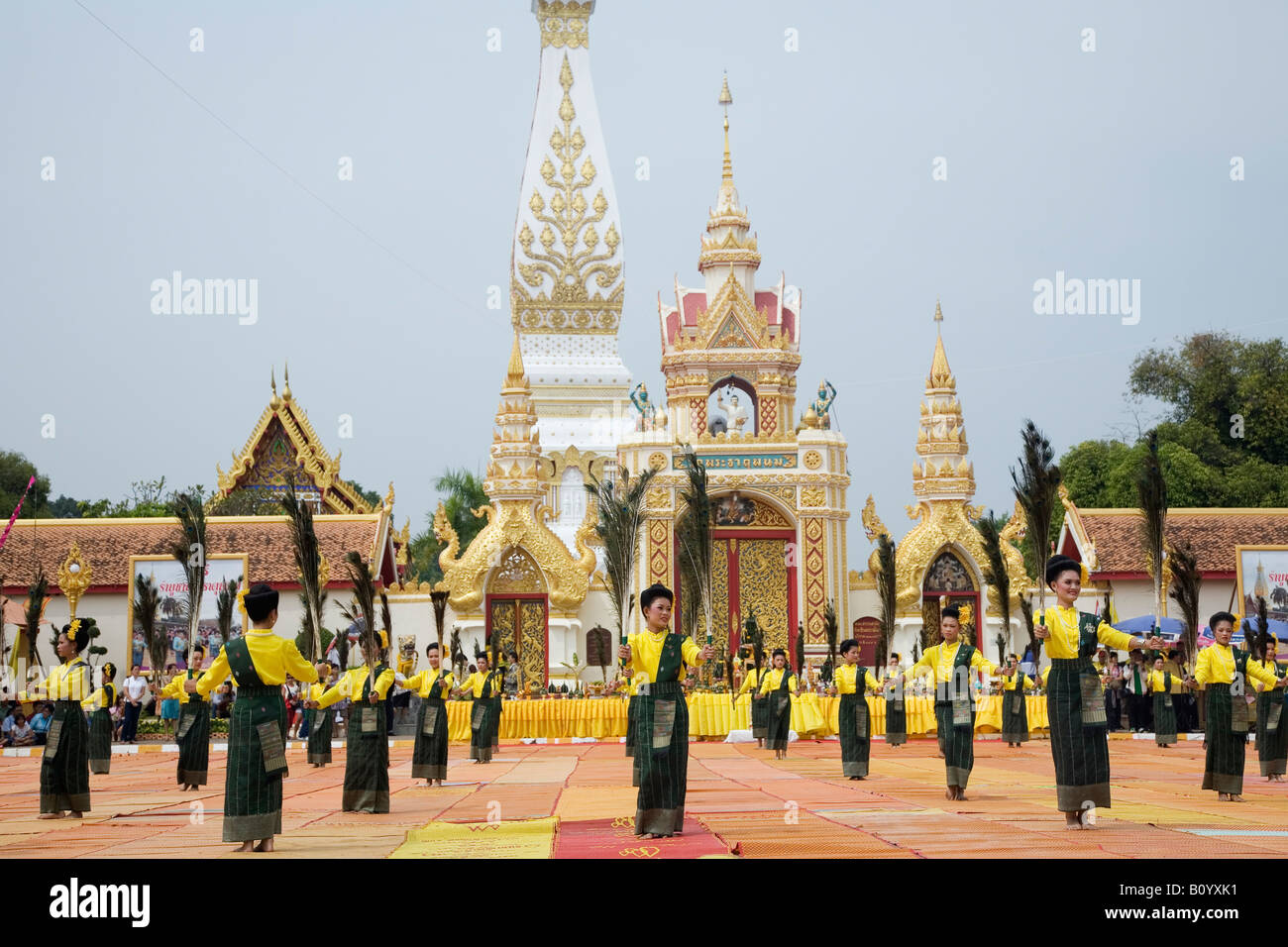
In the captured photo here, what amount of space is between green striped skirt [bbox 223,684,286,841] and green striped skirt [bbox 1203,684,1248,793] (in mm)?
7310

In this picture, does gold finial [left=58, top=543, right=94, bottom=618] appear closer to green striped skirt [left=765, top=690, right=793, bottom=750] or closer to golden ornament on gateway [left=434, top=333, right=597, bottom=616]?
golden ornament on gateway [left=434, top=333, right=597, bottom=616]

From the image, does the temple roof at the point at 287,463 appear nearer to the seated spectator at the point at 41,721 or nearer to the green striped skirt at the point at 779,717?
the seated spectator at the point at 41,721

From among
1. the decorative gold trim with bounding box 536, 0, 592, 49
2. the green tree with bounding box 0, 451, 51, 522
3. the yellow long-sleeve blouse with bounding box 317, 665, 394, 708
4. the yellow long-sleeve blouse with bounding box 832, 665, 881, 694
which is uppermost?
the decorative gold trim with bounding box 536, 0, 592, 49

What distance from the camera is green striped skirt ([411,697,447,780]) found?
1512 centimetres

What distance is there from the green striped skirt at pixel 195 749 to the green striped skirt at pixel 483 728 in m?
3.61

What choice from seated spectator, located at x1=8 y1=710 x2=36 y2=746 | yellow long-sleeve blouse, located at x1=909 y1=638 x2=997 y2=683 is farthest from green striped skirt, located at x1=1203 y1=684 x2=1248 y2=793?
seated spectator, located at x1=8 y1=710 x2=36 y2=746

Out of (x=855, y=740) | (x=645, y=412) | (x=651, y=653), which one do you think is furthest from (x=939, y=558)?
(x=651, y=653)

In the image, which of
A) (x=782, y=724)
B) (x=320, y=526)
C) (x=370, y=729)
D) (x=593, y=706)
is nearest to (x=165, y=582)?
(x=320, y=526)

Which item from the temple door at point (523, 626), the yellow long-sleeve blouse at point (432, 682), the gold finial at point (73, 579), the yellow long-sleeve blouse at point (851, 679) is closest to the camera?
the yellow long-sleeve blouse at point (432, 682)

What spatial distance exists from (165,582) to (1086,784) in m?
23.5

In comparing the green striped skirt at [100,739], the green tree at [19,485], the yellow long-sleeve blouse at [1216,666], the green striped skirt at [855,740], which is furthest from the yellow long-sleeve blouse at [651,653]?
the green tree at [19,485]

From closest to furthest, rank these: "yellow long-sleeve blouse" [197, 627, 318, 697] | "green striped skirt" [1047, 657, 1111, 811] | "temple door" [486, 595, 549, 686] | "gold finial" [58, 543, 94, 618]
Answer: "yellow long-sleeve blouse" [197, 627, 318, 697] → "green striped skirt" [1047, 657, 1111, 811] → "gold finial" [58, 543, 94, 618] → "temple door" [486, 595, 549, 686]

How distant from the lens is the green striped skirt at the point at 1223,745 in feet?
38.4

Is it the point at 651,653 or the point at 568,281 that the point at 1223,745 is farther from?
the point at 568,281
